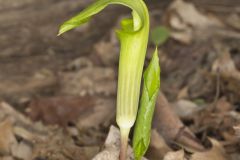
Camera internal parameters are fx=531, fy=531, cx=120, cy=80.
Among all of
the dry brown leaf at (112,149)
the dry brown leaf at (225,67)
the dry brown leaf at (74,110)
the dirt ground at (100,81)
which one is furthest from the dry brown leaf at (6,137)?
the dry brown leaf at (225,67)

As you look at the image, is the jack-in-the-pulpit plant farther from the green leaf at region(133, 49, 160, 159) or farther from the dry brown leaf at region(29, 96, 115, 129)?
the dry brown leaf at region(29, 96, 115, 129)

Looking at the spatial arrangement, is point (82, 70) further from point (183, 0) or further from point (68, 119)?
point (183, 0)

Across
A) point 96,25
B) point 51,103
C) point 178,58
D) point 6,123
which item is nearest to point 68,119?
point 51,103

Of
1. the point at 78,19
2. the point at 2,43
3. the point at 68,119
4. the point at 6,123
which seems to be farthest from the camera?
the point at 2,43

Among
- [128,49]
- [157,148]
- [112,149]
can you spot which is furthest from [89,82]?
[128,49]

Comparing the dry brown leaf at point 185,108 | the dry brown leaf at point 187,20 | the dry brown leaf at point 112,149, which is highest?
the dry brown leaf at point 112,149

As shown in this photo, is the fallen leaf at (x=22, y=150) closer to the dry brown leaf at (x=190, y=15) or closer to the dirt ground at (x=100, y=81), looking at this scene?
the dirt ground at (x=100, y=81)
